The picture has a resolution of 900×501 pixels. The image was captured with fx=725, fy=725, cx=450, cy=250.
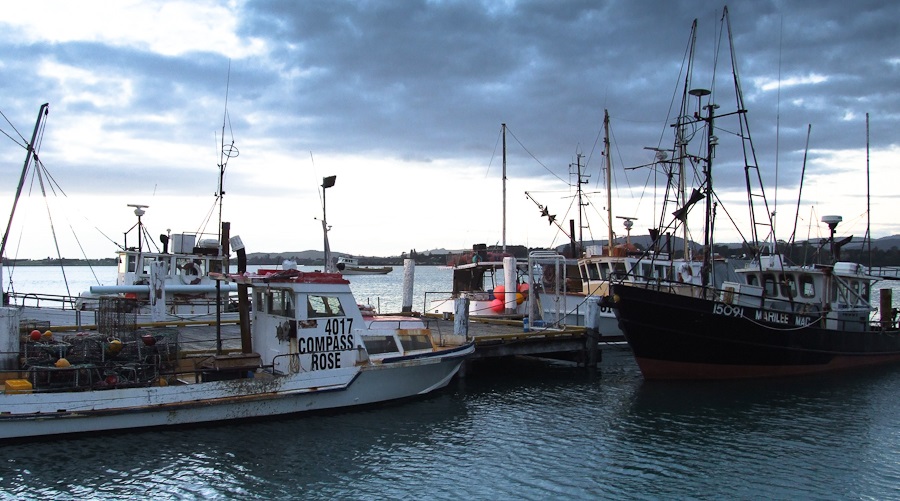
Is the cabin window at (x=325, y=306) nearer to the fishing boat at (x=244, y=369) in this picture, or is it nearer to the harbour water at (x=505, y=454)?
the fishing boat at (x=244, y=369)

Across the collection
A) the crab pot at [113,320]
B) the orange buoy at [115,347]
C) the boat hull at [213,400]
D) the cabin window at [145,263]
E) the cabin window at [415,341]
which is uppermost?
the cabin window at [145,263]

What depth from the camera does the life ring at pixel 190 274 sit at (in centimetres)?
2841

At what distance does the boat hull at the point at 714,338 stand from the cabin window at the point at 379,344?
6876 mm

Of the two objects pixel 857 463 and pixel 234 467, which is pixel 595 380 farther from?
pixel 234 467

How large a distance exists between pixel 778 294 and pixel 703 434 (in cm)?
1042

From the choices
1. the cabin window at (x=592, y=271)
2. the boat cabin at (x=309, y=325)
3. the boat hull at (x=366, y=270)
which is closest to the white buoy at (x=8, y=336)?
the boat cabin at (x=309, y=325)

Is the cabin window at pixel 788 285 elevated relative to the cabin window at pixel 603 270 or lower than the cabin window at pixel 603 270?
lower

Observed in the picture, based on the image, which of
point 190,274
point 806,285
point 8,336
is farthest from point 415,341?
point 806,285

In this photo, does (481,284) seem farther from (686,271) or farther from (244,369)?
(244,369)

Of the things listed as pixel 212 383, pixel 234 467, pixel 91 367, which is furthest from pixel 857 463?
Result: pixel 91 367

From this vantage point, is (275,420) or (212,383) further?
(275,420)

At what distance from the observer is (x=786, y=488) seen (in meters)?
12.4

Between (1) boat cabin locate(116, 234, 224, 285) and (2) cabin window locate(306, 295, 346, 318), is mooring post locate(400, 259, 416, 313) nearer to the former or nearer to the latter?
(1) boat cabin locate(116, 234, 224, 285)

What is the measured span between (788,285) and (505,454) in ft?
45.4
